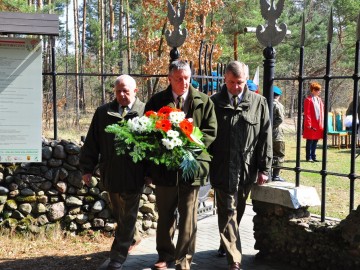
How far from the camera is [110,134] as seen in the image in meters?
4.52

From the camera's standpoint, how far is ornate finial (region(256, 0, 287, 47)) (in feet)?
15.5

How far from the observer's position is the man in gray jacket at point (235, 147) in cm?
438

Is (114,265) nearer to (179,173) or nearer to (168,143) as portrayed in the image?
(179,173)

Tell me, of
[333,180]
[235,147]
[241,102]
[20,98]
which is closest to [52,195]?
[20,98]

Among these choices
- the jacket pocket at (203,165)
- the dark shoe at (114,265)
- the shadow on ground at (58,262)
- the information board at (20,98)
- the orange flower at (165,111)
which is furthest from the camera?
the information board at (20,98)

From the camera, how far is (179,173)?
4.28 meters

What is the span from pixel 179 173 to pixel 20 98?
8.11 feet

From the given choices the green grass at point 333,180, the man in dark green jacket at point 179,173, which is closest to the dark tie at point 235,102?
the man in dark green jacket at point 179,173

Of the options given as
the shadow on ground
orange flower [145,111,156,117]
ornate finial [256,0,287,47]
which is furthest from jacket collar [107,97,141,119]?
the shadow on ground

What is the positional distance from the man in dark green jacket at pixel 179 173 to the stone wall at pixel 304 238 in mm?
872

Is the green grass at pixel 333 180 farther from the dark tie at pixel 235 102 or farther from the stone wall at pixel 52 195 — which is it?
the stone wall at pixel 52 195

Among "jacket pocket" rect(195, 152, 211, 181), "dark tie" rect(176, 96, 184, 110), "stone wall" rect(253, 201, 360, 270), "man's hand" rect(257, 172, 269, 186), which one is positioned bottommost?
"stone wall" rect(253, 201, 360, 270)

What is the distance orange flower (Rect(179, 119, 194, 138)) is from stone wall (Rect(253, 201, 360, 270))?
1306 millimetres

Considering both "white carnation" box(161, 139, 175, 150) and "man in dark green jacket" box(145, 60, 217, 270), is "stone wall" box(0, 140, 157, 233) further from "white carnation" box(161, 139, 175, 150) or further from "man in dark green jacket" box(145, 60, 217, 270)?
"white carnation" box(161, 139, 175, 150)
